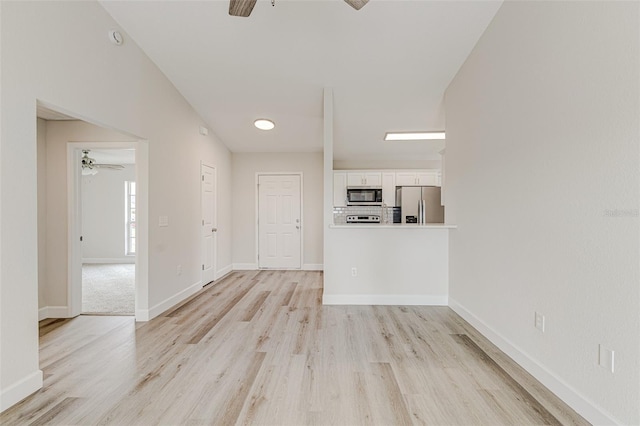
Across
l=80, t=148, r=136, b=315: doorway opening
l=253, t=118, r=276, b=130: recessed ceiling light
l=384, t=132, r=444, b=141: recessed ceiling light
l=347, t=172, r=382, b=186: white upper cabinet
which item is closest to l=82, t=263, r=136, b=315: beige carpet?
l=80, t=148, r=136, b=315: doorway opening

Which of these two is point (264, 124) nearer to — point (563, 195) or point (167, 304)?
point (167, 304)

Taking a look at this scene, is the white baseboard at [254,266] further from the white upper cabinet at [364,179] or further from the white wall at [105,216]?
the white wall at [105,216]

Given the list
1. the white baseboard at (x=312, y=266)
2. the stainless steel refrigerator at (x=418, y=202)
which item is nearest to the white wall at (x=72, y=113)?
the white baseboard at (x=312, y=266)

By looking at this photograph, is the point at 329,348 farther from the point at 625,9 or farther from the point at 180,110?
the point at 180,110

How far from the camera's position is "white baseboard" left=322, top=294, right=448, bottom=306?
3885mm

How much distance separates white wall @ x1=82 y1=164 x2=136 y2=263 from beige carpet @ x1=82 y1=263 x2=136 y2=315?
19.5 inches

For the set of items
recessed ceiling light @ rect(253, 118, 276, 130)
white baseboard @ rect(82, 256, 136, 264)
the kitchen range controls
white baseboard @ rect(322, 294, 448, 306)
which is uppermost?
recessed ceiling light @ rect(253, 118, 276, 130)

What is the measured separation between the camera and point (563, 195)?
1.95m

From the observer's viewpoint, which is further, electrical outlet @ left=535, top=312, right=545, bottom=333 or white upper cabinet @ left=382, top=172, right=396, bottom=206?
white upper cabinet @ left=382, top=172, right=396, bottom=206

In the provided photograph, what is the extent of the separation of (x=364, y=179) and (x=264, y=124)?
2270 millimetres

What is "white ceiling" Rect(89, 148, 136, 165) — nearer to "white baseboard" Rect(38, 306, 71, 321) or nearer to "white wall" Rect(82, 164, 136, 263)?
"white wall" Rect(82, 164, 136, 263)

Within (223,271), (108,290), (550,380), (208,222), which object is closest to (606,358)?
(550,380)

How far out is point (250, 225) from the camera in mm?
6375

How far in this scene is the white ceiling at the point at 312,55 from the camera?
2834mm
